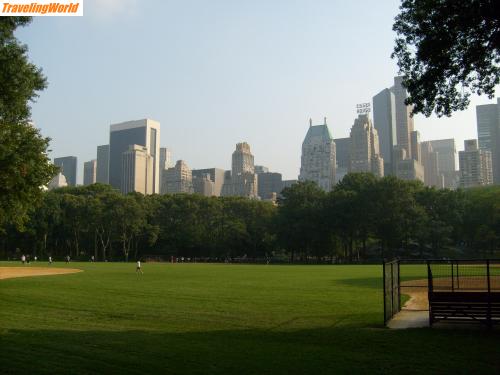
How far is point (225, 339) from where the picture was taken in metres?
13.2

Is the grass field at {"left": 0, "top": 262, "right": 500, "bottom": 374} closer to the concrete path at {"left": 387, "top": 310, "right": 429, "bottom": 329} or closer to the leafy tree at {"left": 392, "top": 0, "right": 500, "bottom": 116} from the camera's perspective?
the concrete path at {"left": 387, "top": 310, "right": 429, "bottom": 329}

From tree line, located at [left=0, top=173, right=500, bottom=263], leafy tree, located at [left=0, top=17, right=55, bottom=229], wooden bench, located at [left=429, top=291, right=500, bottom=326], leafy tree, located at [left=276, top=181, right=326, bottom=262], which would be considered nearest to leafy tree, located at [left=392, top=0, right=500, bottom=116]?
wooden bench, located at [left=429, top=291, right=500, bottom=326]

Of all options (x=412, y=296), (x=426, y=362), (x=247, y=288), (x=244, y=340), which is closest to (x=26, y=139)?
(x=247, y=288)

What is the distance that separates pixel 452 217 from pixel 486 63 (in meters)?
89.1

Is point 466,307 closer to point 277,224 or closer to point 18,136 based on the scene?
point 18,136

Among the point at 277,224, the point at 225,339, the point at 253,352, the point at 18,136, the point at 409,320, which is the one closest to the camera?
the point at 253,352

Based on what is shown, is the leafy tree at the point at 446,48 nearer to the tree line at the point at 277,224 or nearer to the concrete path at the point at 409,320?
the concrete path at the point at 409,320

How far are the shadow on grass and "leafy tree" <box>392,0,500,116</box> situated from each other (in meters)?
7.22

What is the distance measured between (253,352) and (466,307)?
697 centimetres

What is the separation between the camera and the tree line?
96.6m

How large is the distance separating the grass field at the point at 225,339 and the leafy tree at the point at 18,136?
7.10 m

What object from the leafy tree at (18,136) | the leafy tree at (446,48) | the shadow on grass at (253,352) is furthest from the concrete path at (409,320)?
the leafy tree at (18,136)

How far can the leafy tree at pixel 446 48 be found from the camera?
13.6 m

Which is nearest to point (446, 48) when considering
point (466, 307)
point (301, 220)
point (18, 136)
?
point (466, 307)
